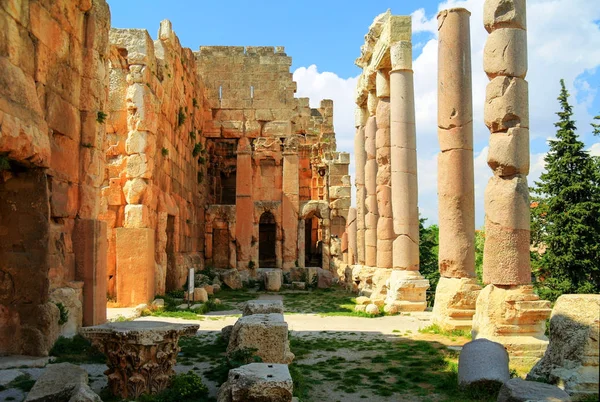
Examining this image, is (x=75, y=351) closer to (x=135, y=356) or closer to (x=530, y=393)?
(x=135, y=356)

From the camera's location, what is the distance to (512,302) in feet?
28.6

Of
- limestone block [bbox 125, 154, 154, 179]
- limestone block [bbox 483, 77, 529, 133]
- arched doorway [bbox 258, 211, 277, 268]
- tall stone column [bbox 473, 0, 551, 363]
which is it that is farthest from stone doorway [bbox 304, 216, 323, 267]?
A: limestone block [bbox 483, 77, 529, 133]

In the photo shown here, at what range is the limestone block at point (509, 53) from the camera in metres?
9.13

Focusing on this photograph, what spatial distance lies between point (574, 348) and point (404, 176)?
33.4 feet

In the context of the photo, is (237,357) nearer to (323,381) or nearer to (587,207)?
(323,381)

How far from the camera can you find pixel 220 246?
2570cm

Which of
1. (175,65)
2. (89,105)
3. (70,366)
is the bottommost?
(70,366)

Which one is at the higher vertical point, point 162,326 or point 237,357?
point 162,326

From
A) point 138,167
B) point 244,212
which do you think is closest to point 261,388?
point 138,167

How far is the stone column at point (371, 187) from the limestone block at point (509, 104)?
10.9m

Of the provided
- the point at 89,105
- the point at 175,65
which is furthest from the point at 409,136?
the point at 89,105

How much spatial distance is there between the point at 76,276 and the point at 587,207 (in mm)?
16021

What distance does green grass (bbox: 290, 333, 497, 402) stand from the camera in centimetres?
714

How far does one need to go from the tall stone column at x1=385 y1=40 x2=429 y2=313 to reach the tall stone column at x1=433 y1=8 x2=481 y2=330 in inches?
151
